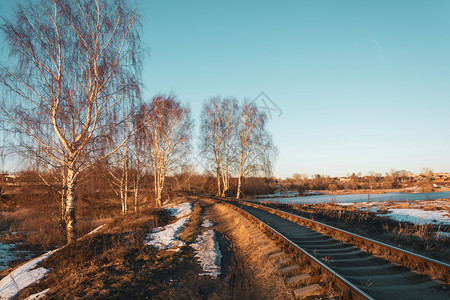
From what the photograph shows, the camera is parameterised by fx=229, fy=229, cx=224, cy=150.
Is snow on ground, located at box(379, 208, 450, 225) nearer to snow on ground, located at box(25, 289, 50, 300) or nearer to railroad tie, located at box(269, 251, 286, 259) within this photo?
railroad tie, located at box(269, 251, 286, 259)

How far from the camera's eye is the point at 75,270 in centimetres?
517

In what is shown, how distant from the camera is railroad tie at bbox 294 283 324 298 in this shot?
365 centimetres

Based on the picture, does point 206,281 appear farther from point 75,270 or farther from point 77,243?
point 77,243

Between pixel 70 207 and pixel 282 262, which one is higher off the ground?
pixel 70 207

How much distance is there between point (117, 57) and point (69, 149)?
402 centimetres

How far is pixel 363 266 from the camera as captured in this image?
15.5ft

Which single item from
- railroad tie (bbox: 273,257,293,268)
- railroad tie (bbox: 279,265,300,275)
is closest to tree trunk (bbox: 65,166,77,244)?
railroad tie (bbox: 273,257,293,268)

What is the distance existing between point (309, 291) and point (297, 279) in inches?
19.0

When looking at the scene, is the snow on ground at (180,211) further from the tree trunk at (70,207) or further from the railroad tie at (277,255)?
the railroad tie at (277,255)

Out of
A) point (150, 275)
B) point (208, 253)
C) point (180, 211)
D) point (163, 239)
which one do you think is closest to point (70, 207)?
point (163, 239)

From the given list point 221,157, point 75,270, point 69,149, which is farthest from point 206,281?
point 221,157

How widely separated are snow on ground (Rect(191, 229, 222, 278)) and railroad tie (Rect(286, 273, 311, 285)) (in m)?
1.63

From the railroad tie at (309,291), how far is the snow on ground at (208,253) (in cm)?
194

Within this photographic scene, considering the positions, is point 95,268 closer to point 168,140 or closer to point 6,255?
point 6,255
